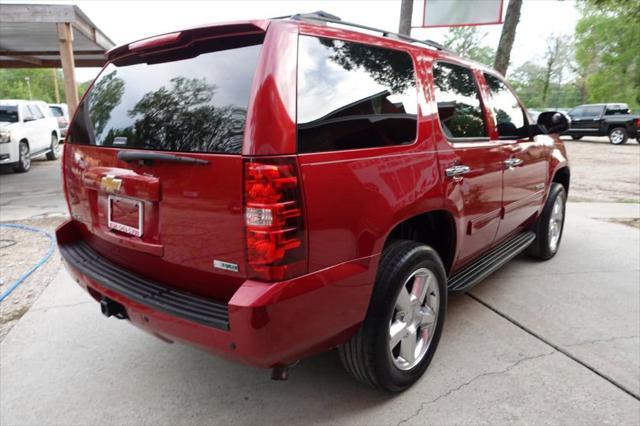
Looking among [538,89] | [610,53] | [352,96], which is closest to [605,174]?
[352,96]

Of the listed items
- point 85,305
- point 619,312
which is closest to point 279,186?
point 85,305

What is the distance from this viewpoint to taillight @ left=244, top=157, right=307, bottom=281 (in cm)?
168

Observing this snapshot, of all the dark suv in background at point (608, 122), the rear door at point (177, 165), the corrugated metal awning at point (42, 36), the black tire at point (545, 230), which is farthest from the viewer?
the dark suv in background at point (608, 122)

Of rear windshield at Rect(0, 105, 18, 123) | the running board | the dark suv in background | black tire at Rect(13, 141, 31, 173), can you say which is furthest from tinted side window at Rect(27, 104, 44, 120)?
the dark suv in background

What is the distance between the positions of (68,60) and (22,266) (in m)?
6.80

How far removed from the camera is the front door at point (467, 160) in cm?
262

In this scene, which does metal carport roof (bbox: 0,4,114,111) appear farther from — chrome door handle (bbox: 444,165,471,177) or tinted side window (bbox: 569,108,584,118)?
tinted side window (bbox: 569,108,584,118)

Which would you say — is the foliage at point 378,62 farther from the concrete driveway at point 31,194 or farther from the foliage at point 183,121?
the concrete driveway at point 31,194

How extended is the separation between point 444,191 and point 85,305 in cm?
299

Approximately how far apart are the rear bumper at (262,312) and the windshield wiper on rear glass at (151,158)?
55 cm

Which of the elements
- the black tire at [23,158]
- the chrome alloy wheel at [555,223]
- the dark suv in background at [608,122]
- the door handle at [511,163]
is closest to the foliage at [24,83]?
the black tire at [23,158]

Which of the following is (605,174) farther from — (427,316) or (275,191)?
(275,191)

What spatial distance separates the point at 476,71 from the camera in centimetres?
328

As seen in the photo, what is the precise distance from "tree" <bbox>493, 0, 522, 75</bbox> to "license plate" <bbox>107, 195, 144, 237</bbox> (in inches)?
361
